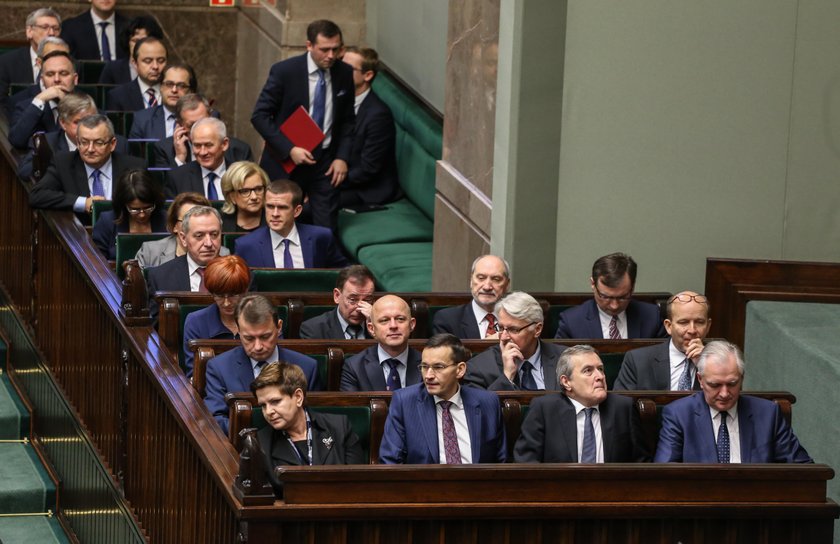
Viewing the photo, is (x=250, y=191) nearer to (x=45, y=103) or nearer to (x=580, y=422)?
(x=45, y=103)

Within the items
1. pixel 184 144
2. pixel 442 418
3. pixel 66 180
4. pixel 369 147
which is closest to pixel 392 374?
pixel 442 418

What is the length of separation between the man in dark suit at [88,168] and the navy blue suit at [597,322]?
2.29m

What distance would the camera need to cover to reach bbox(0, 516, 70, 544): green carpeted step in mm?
6258

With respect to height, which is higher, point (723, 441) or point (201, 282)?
point (201, 282)

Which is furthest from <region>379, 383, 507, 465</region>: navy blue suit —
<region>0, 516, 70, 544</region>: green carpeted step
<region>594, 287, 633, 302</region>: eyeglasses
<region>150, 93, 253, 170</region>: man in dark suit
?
<region>150, 93, 253, 170</region>: man in dark suit

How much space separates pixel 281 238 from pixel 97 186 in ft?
3.65

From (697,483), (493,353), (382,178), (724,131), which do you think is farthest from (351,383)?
(382,178)

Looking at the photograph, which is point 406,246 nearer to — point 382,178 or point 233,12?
point 382,178

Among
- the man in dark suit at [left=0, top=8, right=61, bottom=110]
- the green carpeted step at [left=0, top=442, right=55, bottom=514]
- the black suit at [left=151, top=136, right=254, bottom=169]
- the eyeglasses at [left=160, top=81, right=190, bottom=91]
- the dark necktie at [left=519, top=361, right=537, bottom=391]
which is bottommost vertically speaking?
the green carpeted step at [left=0, top=442, right=55, bottom=514]

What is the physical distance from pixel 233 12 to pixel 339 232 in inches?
136

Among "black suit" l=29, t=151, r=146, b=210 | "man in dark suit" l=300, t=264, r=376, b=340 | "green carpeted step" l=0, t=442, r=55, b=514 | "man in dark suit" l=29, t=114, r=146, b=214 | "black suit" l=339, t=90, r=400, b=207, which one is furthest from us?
"black suit" l=339, t=90, r=400, b=207

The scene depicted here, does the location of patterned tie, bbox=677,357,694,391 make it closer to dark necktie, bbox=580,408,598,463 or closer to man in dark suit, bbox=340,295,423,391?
dark necktie, bbox=580,408,598,463

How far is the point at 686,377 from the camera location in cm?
584

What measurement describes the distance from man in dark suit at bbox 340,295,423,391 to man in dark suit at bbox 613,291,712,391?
795 millimetres
